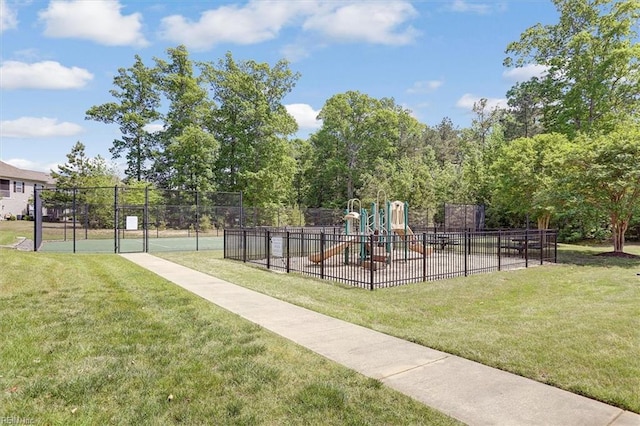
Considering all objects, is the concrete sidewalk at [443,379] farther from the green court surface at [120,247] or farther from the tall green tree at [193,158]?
the tall green tree at [193,158]

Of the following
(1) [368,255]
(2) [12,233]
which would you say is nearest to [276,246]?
(1) [368,255]

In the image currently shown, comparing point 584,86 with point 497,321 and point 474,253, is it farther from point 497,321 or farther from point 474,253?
point 497,321

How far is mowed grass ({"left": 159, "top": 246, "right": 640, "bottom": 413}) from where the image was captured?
4414 mm

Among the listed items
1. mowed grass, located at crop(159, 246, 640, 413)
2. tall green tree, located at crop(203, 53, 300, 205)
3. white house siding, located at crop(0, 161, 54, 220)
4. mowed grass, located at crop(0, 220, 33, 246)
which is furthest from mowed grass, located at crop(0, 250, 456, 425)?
white house siding, located at crop(0, 161, 54, 220)

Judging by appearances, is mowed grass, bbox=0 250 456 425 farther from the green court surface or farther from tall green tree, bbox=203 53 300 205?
tall green tree, bbox=203 53 300 205

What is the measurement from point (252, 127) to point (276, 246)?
31147 millimetres

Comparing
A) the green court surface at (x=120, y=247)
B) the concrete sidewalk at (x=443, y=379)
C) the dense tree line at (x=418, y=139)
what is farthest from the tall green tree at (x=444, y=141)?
the concrete sidewalk at (x=443, y=379)

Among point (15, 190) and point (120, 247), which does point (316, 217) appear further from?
point (15, 190)

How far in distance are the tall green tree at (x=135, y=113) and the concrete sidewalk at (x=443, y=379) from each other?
1586 inches

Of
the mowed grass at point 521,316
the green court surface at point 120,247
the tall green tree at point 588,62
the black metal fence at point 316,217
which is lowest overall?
the green court surface at point 120,247

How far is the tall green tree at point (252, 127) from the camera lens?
4194 cm

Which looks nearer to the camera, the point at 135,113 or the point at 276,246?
the point at 276,246

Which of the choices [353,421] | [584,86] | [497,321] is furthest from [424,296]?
[584,86]

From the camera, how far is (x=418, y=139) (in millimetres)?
62125
